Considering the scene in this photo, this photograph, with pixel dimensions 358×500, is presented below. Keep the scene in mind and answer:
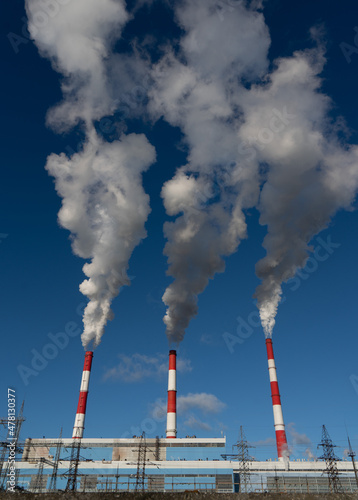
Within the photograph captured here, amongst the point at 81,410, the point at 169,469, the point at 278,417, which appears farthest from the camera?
the point at 81,410

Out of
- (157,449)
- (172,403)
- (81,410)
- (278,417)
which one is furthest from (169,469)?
(278,417)

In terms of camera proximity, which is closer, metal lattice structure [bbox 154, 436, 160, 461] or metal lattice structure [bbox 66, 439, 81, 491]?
metal lattice structure [bbox 66, 439, 81, 491]

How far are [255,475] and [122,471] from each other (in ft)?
57.6

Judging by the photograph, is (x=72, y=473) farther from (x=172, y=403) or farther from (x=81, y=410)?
(x=172, y=403)

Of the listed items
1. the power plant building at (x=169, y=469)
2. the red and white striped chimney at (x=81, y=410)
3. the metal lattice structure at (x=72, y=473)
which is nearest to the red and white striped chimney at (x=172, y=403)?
the power plant building at (x=169, y=469)

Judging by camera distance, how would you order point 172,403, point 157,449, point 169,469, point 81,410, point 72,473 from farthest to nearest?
point 172,403 → point 81,410 → point 157,449 → point 169,469 → point 72,473

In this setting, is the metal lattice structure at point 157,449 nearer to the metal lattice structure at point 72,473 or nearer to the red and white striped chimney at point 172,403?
the red and white striped chimney at point 172,403

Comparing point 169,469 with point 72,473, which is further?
point 169,469

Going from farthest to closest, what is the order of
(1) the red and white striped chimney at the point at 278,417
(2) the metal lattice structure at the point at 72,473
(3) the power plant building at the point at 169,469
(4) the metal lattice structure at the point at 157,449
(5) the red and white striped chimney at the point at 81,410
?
(5) the red and white striped chimney at the point at 81,410 < (4) the metal lattice structure at the point at 157,449 < (1) the red and white striped chimney at the point at 278,417 < (3) the power plant building at the point at 169,469 < (2) the metal lattice structure at the point at 72,473

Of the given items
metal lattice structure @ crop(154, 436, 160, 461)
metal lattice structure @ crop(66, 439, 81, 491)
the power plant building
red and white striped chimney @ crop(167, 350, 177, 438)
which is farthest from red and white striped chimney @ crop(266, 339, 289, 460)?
metal lattice structure @ crop(66, 439, 81, 491)

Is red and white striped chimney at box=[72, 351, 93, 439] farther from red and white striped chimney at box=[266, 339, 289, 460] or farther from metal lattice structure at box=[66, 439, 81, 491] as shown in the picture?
red and white striped chimney at box=[266, 339, 289, 460]

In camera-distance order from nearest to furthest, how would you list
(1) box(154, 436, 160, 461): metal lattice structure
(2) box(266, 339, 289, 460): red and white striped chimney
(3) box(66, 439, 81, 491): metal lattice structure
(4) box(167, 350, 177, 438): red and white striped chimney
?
(3) box(66, 439, 81, 491): metal lattice structure
(2) box(266, 339, 289, 460): red and white striped chimney
(1) box(154, 436, 160, 461): metal lattice structure
(4) box(167, 350, 177, 438): red and white striped chimney

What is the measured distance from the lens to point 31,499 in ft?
46.4

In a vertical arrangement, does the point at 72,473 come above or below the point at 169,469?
below
